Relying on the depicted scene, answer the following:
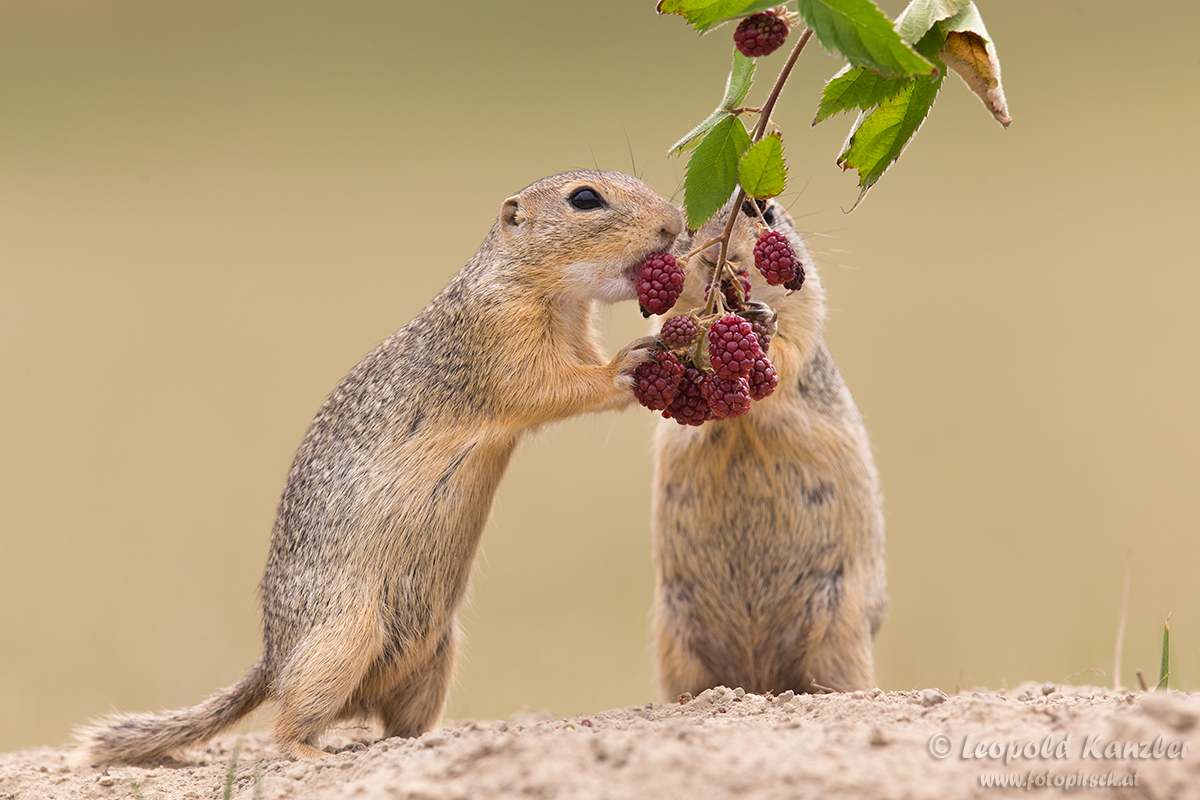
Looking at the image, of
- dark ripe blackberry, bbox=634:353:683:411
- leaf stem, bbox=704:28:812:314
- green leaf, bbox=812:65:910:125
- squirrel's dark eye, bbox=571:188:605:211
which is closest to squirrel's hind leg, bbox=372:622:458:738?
dark ripe blackberry, bbox=634:353:683:411

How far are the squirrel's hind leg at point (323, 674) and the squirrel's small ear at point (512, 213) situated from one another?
198 centimetres

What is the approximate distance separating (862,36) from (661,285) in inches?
53.7

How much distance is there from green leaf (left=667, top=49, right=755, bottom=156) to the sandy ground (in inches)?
82.0

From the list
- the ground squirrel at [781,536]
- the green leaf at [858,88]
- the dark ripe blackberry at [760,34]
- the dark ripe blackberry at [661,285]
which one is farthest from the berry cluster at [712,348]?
the ground squirrel at [781,536]

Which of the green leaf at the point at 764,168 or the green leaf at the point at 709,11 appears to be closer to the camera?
the green leaf at the point at 709,11

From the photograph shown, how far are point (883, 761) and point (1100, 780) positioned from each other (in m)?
0.55

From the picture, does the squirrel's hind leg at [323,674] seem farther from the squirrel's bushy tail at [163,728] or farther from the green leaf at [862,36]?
the green leaf at [862,36]

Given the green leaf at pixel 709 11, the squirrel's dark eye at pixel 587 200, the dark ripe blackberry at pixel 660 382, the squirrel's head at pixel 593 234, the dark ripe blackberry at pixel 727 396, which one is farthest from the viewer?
the squirrel's dark eye at pixel 587 200

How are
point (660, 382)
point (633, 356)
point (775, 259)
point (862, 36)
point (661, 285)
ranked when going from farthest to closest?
point (633, 356)
point (661, 285)
point (660, 382)
point (775, 259)
point (862, 36)

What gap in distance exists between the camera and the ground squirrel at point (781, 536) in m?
6.10

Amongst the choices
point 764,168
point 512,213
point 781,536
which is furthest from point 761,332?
point 781,536

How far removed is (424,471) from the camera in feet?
16.9

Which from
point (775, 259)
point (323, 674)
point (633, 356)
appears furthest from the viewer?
point (323, 674)

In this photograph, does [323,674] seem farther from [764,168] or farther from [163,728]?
[764,168]
